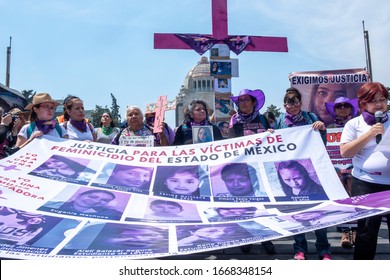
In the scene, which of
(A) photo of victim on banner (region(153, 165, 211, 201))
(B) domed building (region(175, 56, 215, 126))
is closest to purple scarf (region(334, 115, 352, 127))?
(A) photo of victim on banner (region(153, 165, 211, 201))

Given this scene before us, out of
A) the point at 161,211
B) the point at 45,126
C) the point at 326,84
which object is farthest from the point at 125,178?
the point at 326,84

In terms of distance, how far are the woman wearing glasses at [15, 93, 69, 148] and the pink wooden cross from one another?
13.9 ft

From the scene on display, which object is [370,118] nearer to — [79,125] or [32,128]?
[79,125]

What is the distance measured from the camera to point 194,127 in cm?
436

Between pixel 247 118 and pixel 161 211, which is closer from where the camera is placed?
pixel 161 211

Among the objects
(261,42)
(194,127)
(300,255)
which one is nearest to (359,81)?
(261,42)

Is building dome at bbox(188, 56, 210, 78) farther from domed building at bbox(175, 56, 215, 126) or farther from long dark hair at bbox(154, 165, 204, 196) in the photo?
long dark hair at bbox(154, 165, 204, 196)

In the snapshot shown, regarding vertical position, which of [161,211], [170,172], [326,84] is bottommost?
[161,211]

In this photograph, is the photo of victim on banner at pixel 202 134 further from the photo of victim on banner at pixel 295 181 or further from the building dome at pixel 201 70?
the building dome at pixel 201 70

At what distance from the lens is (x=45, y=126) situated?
14.2 feet

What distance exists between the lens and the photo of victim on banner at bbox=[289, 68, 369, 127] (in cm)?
941

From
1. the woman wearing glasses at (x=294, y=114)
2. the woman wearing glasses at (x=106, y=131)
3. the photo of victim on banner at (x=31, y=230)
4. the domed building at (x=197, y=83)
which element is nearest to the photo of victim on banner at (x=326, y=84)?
the woman wearing glasses at (x=106, y=131)

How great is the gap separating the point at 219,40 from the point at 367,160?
20.3 ft

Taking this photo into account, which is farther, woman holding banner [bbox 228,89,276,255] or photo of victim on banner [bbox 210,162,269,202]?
woman holding banner [bbox 228,89,276,255]
